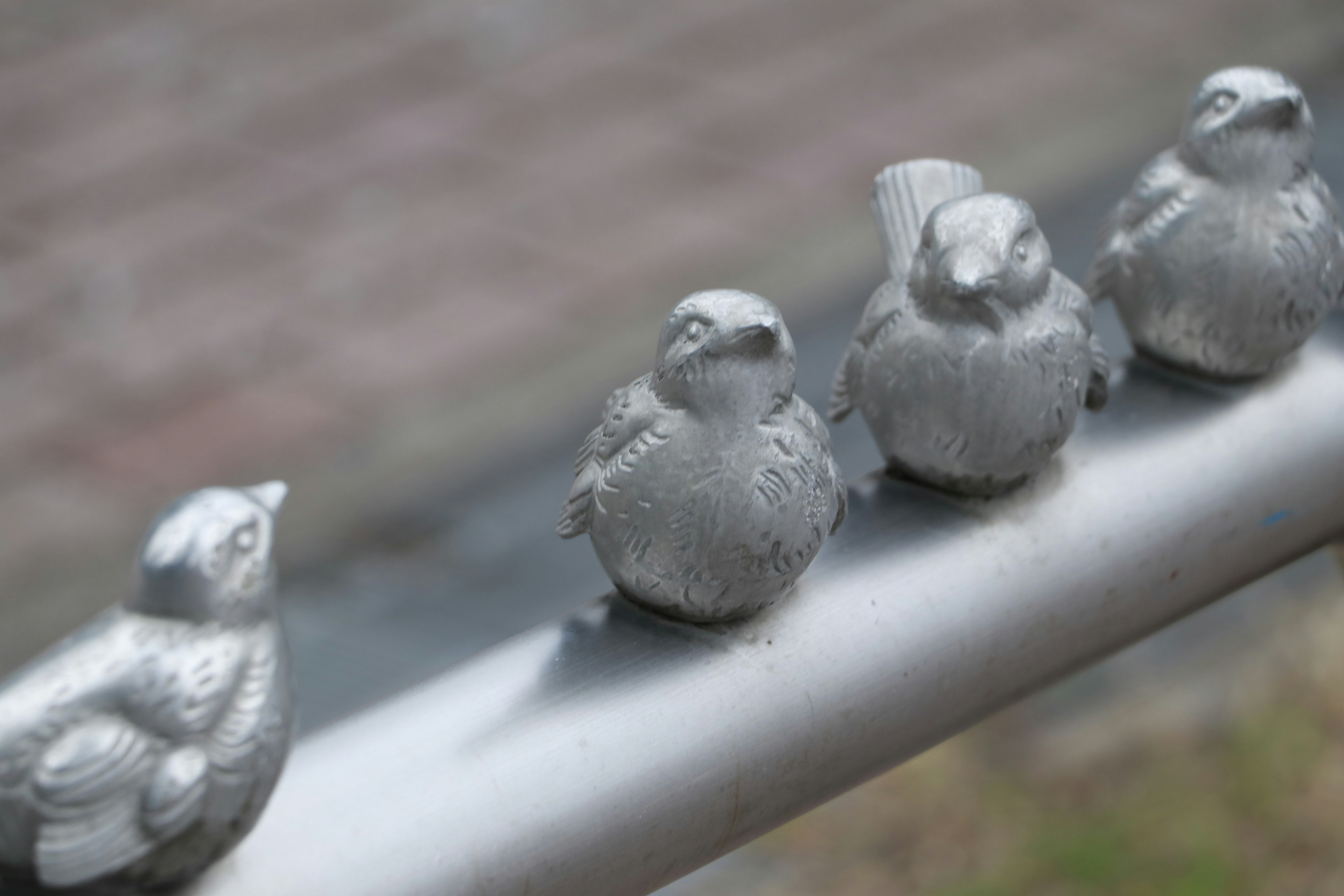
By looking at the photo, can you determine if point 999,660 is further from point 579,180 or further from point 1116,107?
point 1116,107

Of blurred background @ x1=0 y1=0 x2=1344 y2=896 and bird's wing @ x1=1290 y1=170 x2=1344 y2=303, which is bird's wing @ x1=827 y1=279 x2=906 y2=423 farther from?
blurred background @ x1=0 y1=0 x2=1344 y2=896

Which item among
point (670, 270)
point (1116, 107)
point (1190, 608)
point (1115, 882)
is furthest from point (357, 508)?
point (1116, 107)

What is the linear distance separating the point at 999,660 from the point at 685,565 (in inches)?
6.0

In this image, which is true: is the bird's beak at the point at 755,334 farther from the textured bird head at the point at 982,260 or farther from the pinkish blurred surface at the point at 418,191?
the pinkish blurred surface at the point at 418,191

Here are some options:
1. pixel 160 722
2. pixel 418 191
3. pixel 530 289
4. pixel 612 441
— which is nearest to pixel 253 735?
pixel 160 722

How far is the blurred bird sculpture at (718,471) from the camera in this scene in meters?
0.54

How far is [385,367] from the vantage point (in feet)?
5.43

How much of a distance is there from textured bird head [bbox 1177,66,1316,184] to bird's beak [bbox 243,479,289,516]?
18.0 inches

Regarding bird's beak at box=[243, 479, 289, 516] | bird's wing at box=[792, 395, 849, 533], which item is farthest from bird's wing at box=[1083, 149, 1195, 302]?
bird's beak at box=[243, 479, 289, 516]

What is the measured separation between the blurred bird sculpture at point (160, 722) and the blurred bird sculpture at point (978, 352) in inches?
11.4

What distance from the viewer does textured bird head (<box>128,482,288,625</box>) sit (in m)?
0.44

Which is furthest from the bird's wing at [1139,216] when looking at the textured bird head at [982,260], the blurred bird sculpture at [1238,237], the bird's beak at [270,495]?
the bird's beak at [270,495]

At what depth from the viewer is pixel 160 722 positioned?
43 centimetres

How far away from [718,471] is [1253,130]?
1.07 feet
